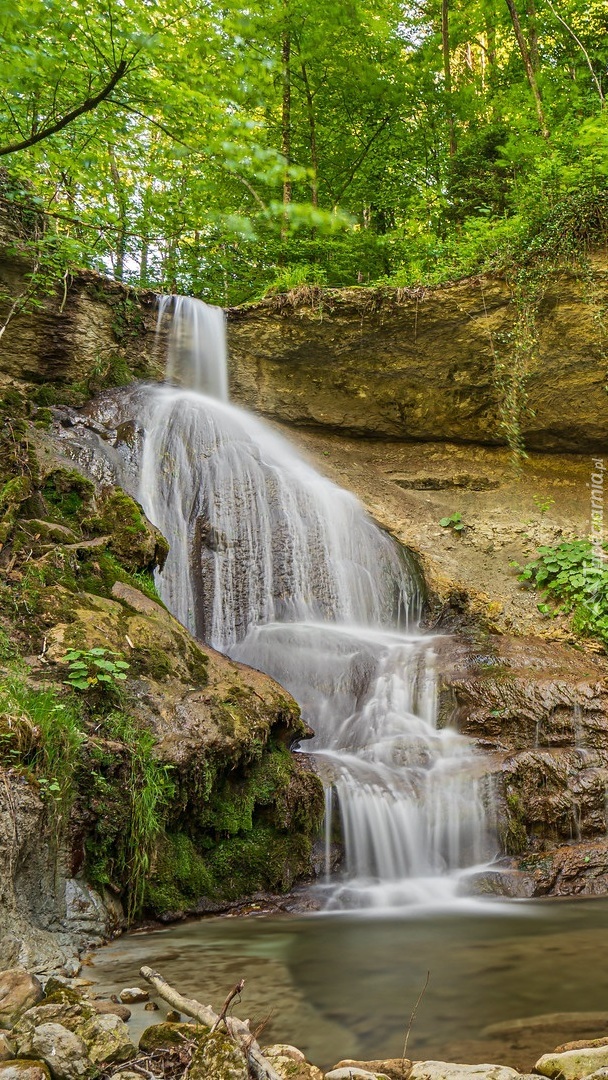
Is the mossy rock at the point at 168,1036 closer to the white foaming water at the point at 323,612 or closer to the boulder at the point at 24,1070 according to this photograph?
the boulder at the point at 24,1070

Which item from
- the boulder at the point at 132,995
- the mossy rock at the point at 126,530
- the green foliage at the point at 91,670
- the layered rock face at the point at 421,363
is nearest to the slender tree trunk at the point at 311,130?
the layered rock face at the point at 421,363

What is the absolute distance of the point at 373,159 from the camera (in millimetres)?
12938

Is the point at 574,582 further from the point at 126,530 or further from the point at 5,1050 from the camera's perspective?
the point at 5,1050

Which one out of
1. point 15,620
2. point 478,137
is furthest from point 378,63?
point 15,620

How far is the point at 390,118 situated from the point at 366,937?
1344cm

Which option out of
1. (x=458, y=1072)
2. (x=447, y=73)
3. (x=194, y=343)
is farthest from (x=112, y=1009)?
(x=447, y=73)

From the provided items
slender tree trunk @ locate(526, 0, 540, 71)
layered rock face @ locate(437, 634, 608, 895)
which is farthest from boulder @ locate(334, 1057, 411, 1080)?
slender tree trunk @ locate(526, 0, 540, 71)

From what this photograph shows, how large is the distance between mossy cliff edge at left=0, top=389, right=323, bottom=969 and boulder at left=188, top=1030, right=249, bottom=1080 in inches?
54.4

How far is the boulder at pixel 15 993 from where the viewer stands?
91.8 inches

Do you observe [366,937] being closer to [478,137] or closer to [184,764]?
[184,764]

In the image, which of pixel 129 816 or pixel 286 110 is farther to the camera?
pixel 286 110

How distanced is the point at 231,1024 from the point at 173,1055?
7.6 inches

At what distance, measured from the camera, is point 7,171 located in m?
7.82

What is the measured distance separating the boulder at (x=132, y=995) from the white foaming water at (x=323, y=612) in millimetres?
1995
